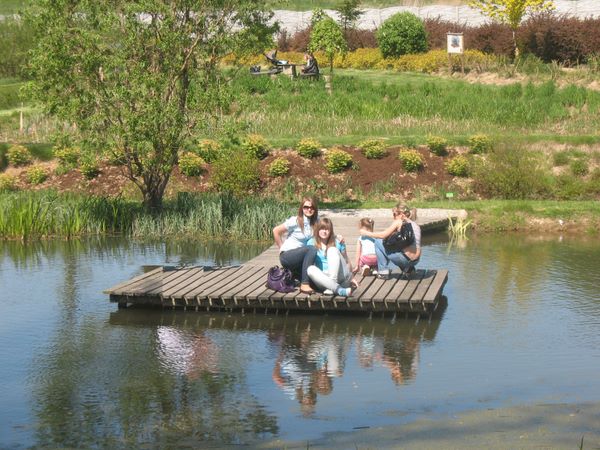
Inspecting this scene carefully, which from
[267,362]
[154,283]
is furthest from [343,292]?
[154,283]

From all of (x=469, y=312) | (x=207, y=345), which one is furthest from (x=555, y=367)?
(x=207, y=345)

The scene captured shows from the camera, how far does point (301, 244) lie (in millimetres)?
15000

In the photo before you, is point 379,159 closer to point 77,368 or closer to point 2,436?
point 77,368

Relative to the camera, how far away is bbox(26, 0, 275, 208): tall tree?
20359 millimetres

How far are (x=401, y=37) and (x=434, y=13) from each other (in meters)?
15.5

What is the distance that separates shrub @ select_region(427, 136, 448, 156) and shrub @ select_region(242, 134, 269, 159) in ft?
13.8

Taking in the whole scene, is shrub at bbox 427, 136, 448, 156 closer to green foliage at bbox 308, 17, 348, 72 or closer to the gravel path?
green foliage at bbox 308, 17, 348, 72

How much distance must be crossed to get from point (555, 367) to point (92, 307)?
669cm

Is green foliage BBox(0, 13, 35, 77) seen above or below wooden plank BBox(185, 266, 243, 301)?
above

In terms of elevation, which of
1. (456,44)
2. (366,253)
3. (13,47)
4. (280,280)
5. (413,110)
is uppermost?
(13,47)

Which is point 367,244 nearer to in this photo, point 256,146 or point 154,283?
point 154,283

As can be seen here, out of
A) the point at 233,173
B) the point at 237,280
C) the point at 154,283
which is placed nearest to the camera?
the point at 154,283

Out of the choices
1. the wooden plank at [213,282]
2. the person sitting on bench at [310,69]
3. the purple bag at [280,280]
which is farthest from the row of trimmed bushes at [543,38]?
the purple bag at [280,280]

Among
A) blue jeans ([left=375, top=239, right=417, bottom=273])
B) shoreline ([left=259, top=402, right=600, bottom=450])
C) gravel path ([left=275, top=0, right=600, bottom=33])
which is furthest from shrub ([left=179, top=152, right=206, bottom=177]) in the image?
gravel path ([left=275, top=0, right=600, bottom=33])
